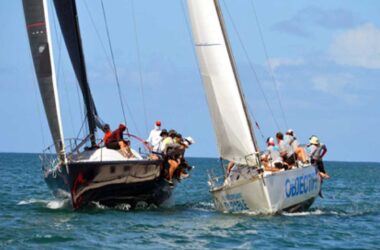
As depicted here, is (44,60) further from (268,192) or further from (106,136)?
(268,192)

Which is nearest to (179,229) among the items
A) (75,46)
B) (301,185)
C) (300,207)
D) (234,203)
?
(234,203)

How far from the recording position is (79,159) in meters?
23.1

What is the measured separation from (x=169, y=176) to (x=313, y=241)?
20.4 ft

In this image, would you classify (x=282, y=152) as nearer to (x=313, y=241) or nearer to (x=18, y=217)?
(x=313, y=241)

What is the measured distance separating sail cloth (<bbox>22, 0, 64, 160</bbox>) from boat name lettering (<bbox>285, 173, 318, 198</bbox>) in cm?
574

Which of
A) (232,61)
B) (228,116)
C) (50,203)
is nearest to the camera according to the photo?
(228,116)

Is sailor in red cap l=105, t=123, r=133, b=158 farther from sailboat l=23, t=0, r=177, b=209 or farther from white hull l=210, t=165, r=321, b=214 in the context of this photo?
white hull l=210, t=165, r=321, b=214

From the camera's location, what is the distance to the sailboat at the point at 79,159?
72.2 ft

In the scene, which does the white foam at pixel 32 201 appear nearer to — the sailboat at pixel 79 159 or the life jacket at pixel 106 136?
the sailboat at pixel 79 159

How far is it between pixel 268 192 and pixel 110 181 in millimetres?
4055

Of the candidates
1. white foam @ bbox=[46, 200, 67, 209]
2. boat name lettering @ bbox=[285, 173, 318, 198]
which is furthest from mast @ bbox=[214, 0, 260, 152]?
white foam @ bbox=[46, 200, 67, 209]

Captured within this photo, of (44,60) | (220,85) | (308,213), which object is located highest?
(44,60)

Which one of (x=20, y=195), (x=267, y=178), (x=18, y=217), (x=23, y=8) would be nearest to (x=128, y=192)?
(x=18, y=217)

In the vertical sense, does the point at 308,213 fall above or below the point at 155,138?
below
